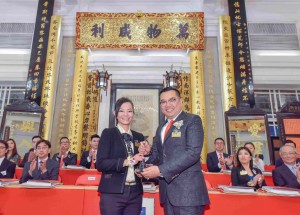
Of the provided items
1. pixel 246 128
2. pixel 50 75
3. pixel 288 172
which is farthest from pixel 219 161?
pixel 50 75

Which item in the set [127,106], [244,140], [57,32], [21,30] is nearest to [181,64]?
[244,140]

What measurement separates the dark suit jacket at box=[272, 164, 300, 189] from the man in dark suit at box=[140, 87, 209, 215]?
1.45 m

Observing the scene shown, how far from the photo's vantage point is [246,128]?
4863 mm

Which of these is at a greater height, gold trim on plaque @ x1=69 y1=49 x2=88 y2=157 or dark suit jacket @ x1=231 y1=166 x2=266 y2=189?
gold trim on plaque @ x1=69 y1=49 x2=88 y2=157

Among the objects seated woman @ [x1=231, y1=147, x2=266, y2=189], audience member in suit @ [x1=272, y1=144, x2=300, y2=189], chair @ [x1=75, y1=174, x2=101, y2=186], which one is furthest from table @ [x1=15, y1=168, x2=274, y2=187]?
chair @ [x1=75, y1=174, x2=101, y2=186]

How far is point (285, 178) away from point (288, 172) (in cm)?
7

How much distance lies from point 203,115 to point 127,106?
3.83 meters

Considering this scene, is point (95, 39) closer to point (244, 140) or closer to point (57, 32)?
point (57, 32)

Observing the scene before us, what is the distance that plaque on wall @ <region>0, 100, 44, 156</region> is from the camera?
491 cm

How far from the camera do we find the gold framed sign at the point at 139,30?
559 cm

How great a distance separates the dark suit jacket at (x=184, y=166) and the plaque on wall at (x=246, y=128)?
3.85 meters

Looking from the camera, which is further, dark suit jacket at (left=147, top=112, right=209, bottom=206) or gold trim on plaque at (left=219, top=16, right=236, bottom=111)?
gold trim on plaque at (left=219, top=16, right=236, bottom=111)

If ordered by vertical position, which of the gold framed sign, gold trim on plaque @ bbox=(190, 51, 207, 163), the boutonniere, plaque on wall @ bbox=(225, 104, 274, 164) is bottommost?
the boutonniere

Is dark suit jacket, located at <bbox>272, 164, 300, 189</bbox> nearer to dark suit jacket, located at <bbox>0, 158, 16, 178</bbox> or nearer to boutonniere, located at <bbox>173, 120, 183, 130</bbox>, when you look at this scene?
boutonniere, located at <bbox>173, 120, 183, 130</bbox>
